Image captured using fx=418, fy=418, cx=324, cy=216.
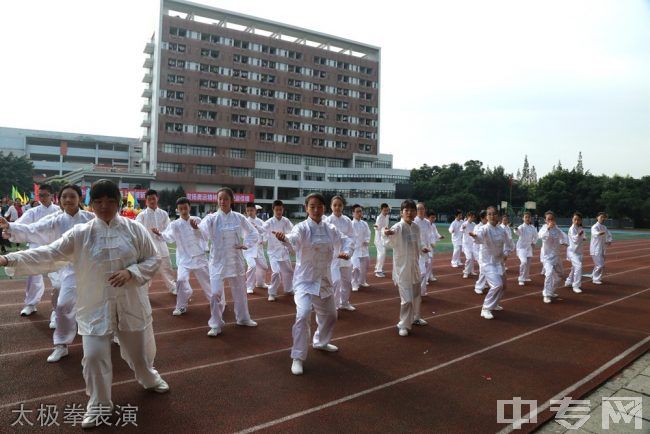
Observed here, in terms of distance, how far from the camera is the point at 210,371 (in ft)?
14.8

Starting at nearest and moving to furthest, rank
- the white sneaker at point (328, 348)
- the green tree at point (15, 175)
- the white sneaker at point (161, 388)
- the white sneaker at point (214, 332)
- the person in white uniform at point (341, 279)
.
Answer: the white sneaker at point (161, 388) → the white sneaker at point (328, 348) → the white sneaker at point (214, 332) → the person in white uniform at point (341, 279) → the green tree at point (15, 175)

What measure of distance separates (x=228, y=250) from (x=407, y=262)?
8.66 ft

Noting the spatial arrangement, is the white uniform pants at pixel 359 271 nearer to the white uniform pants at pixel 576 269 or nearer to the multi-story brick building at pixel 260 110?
the white uniform pants at pixel 576 269

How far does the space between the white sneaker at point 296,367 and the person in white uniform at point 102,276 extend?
164cm

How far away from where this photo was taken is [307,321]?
15.2 feet

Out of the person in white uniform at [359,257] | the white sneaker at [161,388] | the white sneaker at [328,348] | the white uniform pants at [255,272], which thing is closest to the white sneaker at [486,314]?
the person in white uniform at [359,257]

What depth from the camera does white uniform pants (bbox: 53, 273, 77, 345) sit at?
15.5 feet

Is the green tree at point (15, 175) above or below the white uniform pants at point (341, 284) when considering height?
above

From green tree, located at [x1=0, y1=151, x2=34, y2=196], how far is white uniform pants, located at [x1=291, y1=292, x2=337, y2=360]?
5092 cm

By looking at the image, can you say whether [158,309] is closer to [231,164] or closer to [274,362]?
[274,362]

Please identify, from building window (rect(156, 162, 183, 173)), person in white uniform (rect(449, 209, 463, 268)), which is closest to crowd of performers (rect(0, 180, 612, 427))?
Result: person in white uniform (rect(449, 209, 463, 268))

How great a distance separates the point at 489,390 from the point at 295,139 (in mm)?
59605

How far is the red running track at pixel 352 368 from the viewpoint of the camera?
358cm

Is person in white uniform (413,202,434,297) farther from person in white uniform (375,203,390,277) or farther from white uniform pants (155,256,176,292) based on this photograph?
white uniform pants (155,256,176,292)
